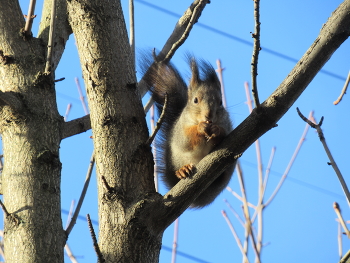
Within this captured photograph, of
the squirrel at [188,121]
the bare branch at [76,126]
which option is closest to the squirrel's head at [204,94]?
the squirrel at [188,121]

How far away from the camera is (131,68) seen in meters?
1.72

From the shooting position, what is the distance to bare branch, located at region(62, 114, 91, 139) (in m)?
1.93

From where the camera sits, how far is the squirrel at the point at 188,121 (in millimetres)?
2246

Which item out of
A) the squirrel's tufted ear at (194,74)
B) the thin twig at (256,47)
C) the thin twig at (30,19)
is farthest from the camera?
the squirrel's tufted ear at (194,74)

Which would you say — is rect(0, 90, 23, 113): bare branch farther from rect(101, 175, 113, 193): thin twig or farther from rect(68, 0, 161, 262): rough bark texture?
rect(101, 175, 113, 193): thin twig

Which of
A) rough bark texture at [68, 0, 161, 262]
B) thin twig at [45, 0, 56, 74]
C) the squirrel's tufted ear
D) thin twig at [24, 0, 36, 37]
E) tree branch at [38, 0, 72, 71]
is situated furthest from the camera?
the squirrel's tufted ear

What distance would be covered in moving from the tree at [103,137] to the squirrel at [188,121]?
0.57 meters

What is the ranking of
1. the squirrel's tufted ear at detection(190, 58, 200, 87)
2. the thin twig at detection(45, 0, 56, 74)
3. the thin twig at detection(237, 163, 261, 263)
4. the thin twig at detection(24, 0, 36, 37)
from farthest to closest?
the squirrel's tufted ear at detection(190, 58, 200, 87)
the thin twig at detection(237, 163, 261, 263)
the thin twig at detection(24, 0, 36, 37)
the thin twig at detection(45, 0, 56, 74)

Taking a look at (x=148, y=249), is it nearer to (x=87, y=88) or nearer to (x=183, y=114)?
(x=87, y=88)

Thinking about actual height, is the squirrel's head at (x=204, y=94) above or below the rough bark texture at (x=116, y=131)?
above

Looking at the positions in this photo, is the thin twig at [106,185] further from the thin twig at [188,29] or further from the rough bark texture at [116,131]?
the thin twig at [188,29]

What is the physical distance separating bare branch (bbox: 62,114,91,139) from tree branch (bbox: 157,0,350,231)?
67cm

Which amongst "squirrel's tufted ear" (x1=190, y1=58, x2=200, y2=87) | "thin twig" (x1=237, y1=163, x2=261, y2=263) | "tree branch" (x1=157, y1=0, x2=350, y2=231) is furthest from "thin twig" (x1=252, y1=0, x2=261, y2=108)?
"squirrel's tufted ear" (x1=190, y1=58, x2=200, y2=87)

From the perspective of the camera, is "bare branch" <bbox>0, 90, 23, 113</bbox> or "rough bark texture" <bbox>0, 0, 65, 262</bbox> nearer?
"rough bark texture" <bbox>0, 0, 65, 262</bbox>
